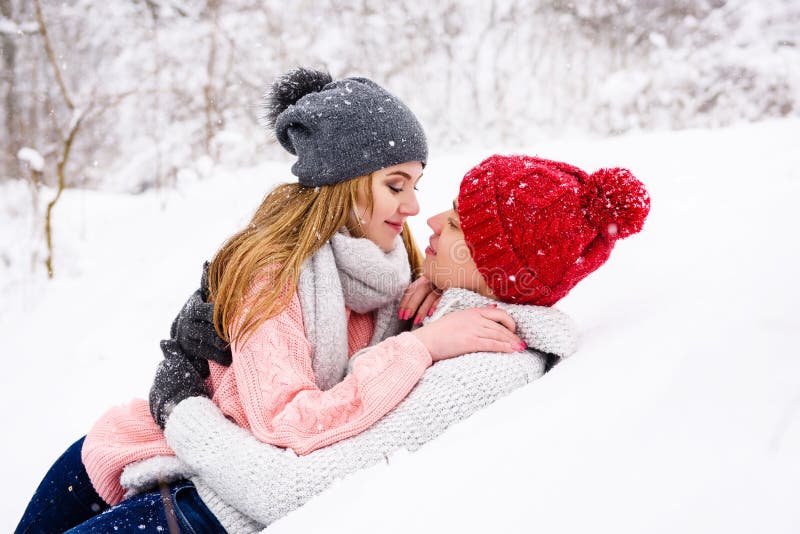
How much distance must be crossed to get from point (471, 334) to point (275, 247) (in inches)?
24.9

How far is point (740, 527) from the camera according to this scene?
2.11ft

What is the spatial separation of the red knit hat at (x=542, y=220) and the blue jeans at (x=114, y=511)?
0.99 m

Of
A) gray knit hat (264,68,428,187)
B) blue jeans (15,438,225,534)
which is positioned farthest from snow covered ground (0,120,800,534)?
gray knit hat (264,68,428,187)

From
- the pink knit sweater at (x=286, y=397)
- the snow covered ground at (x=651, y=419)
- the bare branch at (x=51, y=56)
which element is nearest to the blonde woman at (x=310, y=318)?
the pink knit sweater at (x=286, y=397)

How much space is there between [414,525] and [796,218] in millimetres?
1420

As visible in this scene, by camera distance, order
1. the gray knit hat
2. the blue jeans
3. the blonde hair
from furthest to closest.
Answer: the gray knit hat < the blonde hair < the blue jeans

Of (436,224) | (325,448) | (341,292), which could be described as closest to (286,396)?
(325,448)

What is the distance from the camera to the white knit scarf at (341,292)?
4.91 feet

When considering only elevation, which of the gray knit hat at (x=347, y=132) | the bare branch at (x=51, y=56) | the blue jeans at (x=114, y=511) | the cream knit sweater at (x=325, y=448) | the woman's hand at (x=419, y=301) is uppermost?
the bare branch at (x=51, y=56)

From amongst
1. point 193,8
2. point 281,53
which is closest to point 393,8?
point 281,53

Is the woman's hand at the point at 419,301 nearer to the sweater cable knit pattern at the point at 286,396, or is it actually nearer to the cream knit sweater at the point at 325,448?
the sweater cable knit pattern at the point at 286,396

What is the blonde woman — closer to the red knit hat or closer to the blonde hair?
the blonde hair

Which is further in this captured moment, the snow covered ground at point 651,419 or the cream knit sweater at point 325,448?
the cream knit sweater at point 325,448

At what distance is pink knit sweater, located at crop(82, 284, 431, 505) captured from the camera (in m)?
1.26
